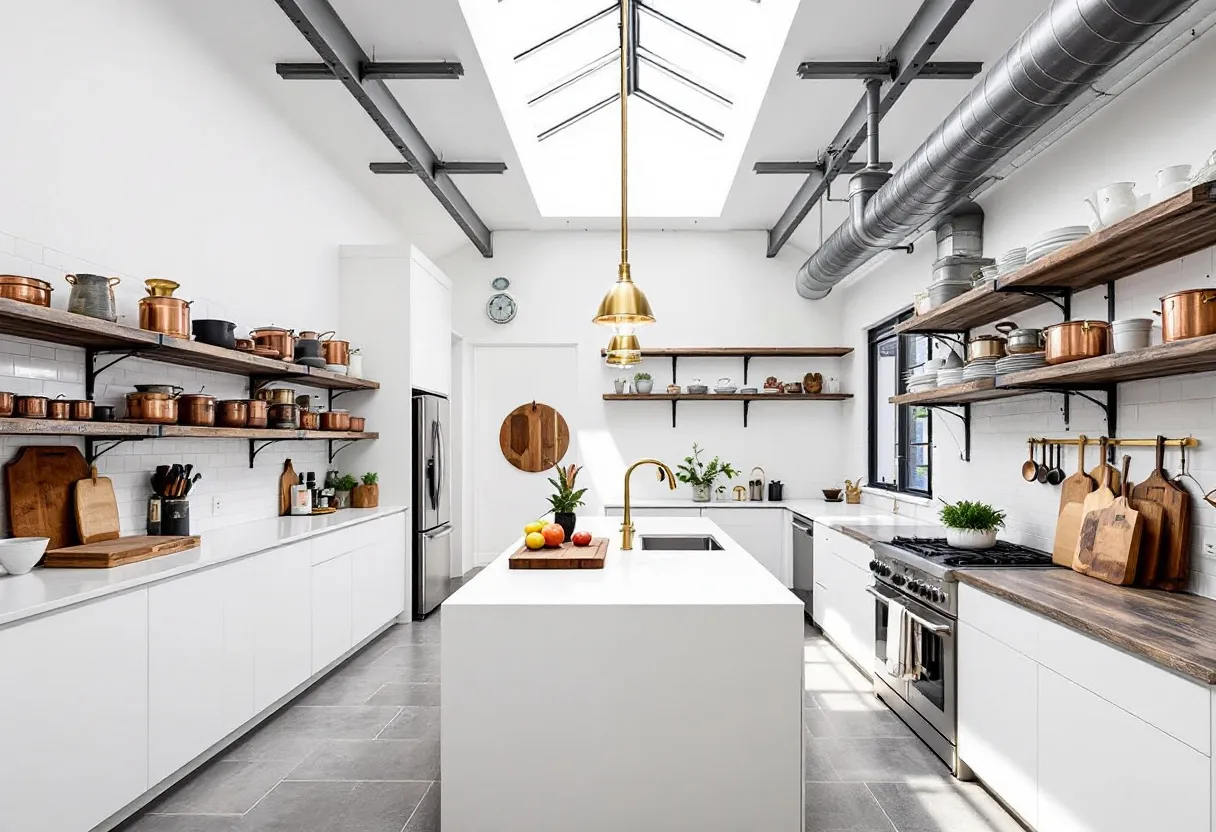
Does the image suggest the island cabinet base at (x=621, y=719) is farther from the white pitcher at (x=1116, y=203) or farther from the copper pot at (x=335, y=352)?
the copper pot at (x=335, y=352)

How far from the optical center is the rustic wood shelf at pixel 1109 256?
208cm

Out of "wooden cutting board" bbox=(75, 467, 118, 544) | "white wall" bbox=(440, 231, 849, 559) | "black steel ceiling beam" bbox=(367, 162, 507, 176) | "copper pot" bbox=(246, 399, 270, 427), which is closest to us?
"wooden cutting board" bbox=(75, 467, 118, 544)

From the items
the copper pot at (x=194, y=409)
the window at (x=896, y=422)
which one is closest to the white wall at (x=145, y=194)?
the copper pot at (x=194, y=409)

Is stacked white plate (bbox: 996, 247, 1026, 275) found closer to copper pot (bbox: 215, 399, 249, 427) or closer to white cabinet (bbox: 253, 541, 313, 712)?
white cabinet (bbox: 253, 541, 313, 712)

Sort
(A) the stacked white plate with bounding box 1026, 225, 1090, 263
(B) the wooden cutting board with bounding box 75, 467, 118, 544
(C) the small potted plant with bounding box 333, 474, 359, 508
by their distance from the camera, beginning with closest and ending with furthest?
(A) the stacked white plate with bounding box 1026, 225, 1090, 263
(B) the wooden cutting board with bounding box 75, 467, 118, 544
(C) the small potted plant with bounding box 333, 474, 359, 508

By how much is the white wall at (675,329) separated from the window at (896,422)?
1.89 feet

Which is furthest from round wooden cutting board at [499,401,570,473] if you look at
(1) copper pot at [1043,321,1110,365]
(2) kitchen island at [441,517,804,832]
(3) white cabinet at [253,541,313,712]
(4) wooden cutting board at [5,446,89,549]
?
(1) copper pot at [1043,321,1110,365]

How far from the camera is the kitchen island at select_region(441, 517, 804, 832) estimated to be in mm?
2297

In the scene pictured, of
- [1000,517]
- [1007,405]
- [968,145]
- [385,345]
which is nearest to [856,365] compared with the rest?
[1007,405]

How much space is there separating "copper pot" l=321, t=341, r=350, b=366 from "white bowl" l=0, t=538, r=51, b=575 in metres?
2.36

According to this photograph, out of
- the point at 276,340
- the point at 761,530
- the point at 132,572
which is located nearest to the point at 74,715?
the point at 132,572

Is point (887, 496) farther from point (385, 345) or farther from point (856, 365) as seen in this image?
point (385, 345)

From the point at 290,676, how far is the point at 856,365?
518 centimetres

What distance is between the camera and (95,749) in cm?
229
